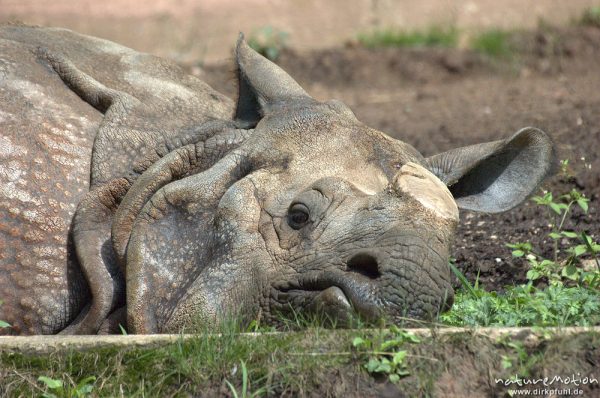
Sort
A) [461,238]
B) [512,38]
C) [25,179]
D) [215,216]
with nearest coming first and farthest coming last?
[215,216]
[25,179]
[461,238]
[512,38]

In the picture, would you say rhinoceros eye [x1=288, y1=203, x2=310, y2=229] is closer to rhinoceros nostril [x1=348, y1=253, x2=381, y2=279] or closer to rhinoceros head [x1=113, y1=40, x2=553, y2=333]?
rhinoceros head [x1=113, y1=40, x2=553, y2=333]

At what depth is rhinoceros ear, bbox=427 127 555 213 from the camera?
16.9 ft

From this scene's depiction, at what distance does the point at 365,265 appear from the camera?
429cm

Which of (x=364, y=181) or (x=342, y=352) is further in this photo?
(x=364, y=181)

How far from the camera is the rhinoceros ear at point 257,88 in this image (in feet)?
17.1

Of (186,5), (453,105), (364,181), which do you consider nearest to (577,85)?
(453,105)

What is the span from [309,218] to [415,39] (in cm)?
848

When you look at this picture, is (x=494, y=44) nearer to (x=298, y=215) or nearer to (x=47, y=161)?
(x=47, y=161)

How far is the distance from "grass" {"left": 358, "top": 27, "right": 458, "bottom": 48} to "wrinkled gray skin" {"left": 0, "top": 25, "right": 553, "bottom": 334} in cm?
724

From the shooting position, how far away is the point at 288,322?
14.4 ft

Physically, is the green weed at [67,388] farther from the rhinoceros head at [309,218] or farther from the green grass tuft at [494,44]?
the green grass tuft at [494,44]

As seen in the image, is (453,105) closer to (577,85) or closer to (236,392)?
(577,85)

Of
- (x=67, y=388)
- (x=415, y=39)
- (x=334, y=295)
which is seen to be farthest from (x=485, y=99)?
(x=67, y=388)

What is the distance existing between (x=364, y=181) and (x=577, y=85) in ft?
21.5
